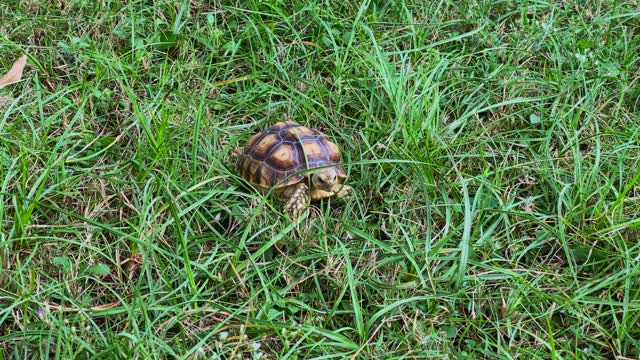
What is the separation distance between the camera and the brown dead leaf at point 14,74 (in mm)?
4040

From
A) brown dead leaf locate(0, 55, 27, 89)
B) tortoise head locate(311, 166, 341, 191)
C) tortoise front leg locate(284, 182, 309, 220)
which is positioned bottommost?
tortoise front leg locate(284, 182, 309, 220)

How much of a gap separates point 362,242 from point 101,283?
122 centimetres

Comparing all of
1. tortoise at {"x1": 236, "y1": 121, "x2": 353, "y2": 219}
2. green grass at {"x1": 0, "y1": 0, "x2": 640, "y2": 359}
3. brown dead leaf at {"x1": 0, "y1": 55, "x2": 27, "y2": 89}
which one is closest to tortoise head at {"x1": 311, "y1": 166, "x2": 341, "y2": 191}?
tortoise at {"x1": 236, "y1": 121, "x2": 353, "y2": 219}

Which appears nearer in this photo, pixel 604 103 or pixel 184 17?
pixel 604 103

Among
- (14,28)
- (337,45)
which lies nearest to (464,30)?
(337,45)

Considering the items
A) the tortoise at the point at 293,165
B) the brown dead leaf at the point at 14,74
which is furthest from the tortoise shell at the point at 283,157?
the brown dead leaf at the point at 14,74

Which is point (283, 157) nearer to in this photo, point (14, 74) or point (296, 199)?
point (296, 199)

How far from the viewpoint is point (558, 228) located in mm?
3434

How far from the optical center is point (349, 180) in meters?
3.75

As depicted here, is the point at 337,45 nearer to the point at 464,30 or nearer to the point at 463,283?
the point at 464,30

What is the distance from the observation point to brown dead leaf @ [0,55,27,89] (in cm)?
404

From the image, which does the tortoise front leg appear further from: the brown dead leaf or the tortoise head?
the brown dead leaf

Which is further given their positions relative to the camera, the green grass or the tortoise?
the tortoise

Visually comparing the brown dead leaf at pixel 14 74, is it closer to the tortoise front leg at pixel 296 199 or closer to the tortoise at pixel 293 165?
the tortoise at pixel 293 165
